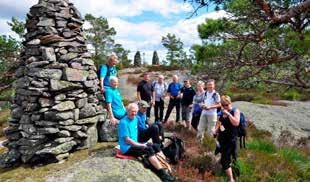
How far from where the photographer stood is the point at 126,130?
742 centimetres

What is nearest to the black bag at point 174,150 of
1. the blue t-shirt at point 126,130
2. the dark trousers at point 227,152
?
the blue t-shirt at point 126,130

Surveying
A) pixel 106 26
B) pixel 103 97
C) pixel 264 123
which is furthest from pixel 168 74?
pixel 103 97

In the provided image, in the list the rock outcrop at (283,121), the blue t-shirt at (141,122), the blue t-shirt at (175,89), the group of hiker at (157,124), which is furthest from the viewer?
the rock outcrop at (283,121)

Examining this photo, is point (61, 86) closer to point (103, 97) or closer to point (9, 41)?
point (103, 97)

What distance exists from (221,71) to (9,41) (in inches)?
665

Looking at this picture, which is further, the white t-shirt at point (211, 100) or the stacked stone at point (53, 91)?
the white t-shirt at point (211, 100)

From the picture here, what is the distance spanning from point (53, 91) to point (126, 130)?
279 cm

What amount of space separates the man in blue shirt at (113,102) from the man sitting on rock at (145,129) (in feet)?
3.48

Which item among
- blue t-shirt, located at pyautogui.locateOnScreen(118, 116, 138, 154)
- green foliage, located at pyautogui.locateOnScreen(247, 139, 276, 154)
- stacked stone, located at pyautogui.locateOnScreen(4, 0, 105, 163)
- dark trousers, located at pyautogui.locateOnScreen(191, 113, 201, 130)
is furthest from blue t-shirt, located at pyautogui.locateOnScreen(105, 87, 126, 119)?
green foliage, located at pyautogui.locateOnScreen(247, 139, 276, 154)

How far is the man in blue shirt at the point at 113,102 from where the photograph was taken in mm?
8883

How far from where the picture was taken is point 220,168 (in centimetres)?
852

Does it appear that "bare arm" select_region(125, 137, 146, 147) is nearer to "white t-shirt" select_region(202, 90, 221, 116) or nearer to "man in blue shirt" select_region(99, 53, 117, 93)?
"man in blue shirt" select_region(99, 53, 117, 93)

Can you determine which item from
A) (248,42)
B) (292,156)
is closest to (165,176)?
(248,42)

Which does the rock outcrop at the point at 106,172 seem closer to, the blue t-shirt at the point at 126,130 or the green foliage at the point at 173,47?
the blue t-shirt at the point at 126,130
